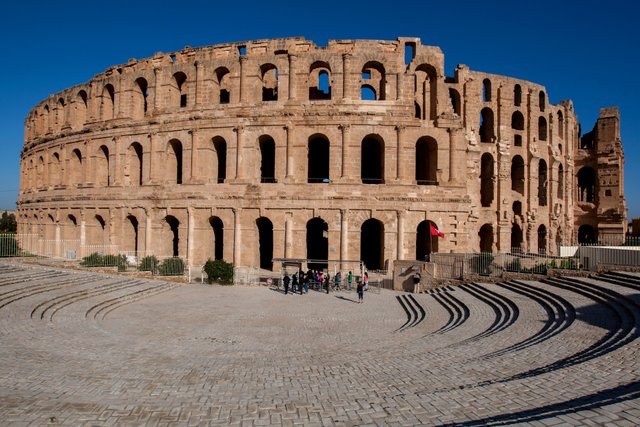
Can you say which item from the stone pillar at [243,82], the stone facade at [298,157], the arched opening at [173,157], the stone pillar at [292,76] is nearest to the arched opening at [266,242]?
the stone facade at [298,157]

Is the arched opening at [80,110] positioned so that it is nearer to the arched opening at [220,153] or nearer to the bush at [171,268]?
the arched opening at [220,153]

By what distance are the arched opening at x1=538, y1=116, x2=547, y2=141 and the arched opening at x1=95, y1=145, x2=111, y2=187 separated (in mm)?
37998

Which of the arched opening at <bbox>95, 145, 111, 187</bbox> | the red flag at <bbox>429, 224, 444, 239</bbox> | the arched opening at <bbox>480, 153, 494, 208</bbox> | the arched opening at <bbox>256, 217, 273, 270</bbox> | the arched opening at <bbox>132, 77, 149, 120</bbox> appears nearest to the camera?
the red flag at <bbox>429, 224, 444, 239</bbox>

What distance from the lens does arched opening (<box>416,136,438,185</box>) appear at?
2592cm

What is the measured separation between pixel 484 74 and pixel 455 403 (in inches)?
1286

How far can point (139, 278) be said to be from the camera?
21281mm

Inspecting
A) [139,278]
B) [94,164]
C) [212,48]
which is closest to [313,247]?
[139,278]

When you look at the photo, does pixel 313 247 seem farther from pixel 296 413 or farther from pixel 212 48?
pixel 296 413

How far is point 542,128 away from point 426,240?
1834 cm

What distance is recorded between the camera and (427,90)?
28.6 metres

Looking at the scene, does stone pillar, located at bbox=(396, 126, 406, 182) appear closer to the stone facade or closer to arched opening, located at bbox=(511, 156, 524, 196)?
the stone facade

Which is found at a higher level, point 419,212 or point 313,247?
point 419,212

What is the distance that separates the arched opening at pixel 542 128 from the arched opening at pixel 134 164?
35086 mm

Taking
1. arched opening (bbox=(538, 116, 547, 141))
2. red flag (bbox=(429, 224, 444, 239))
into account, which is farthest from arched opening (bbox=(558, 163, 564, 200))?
red flag (bbox=(429, 224, 444, 239))
